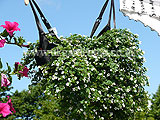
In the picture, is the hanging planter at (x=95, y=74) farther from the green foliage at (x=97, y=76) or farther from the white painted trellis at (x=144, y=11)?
the white painted trellis at (x=144, y=11)

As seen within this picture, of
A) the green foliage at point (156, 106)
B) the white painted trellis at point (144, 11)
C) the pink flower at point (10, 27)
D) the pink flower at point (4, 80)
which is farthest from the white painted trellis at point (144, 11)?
the green foliage at point (156, 106)

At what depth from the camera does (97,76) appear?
3.21m

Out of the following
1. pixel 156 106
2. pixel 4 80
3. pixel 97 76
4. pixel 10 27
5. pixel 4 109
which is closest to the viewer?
pixel 4 109

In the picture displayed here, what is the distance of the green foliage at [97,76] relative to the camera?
3074mm

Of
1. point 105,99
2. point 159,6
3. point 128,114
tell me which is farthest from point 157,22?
point 128,114

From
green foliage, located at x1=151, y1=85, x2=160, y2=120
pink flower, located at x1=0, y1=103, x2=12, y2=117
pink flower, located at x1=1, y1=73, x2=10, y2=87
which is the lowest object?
pink flower, located at x1=0, y1=103, x2=12, y2=117

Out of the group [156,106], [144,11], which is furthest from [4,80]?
[156,106]

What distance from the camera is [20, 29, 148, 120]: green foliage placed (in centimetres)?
307

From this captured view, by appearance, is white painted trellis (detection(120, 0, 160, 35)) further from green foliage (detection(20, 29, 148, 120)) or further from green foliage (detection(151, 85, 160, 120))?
green foliage (detection(151, 85, 160, 120))

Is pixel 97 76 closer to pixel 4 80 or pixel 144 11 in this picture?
pixel 144 11

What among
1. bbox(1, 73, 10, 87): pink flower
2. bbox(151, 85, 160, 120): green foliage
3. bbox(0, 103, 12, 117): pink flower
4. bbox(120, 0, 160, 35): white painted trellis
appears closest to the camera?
bbox(0, 103, 12, 117): pink flower

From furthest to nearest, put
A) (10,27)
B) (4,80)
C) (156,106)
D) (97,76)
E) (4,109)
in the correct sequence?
(156,106) → (97,76) → (10,27) → (4,80) → (4,109)

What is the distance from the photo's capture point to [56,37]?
10.7 ft

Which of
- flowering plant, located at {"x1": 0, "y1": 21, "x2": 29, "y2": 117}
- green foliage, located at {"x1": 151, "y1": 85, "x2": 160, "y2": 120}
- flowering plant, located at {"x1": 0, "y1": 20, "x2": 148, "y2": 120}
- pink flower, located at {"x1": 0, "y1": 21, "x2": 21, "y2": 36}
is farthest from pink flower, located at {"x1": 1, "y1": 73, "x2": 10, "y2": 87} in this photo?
green foliage, located at {"x1": 151, "y1": 85, "x2": 160, "y2": 120}
